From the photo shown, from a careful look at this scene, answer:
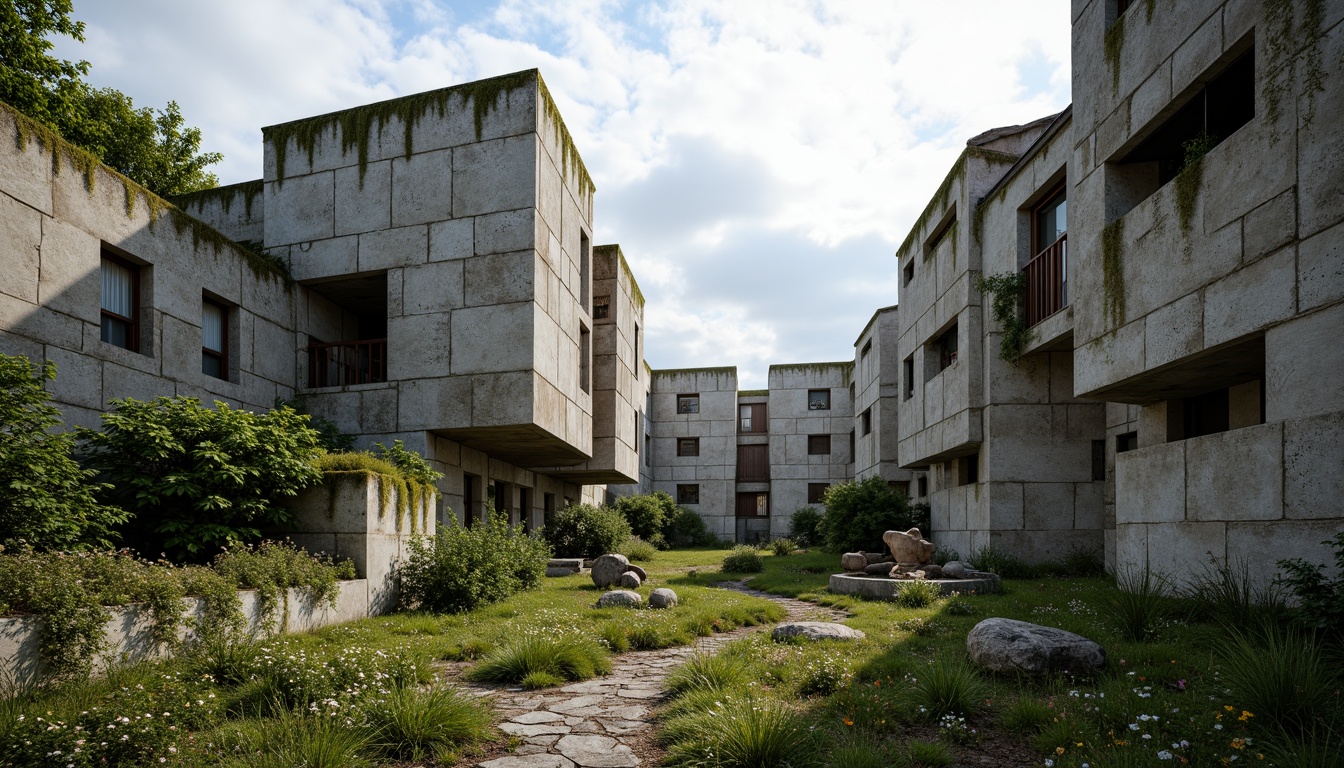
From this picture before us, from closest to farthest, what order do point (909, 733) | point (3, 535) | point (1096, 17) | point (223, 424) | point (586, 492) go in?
point (909, 733), point (3, 535), point (223, 424), point (1096, 17), point (586, 492)

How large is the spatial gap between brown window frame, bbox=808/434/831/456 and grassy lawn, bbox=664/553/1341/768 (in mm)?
30051

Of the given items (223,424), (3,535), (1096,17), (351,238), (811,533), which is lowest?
(811,533)

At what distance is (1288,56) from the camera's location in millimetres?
7738

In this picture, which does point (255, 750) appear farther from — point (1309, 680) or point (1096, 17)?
point (1096, 17)

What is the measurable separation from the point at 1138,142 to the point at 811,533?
24.2 m

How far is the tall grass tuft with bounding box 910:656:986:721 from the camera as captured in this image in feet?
17.6

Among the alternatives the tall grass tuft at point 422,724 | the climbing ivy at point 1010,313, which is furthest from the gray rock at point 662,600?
the climbing ivy at point 1010,313

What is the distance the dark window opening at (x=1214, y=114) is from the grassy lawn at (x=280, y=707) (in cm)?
950

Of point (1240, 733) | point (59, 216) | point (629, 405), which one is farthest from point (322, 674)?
point (629, 405)

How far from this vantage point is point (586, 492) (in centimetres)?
2822

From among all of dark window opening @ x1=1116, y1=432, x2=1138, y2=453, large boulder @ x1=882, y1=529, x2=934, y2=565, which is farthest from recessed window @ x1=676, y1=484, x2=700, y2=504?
dark window opening @ x1=1116, y1=432, x2=1138, y2=453

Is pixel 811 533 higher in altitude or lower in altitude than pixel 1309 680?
lower

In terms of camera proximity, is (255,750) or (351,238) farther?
(351,238)

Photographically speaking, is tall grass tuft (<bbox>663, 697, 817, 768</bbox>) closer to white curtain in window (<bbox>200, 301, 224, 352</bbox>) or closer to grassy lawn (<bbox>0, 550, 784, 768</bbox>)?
grassy lawn (<bbox>0, 550, 784, 768</bbox>)
